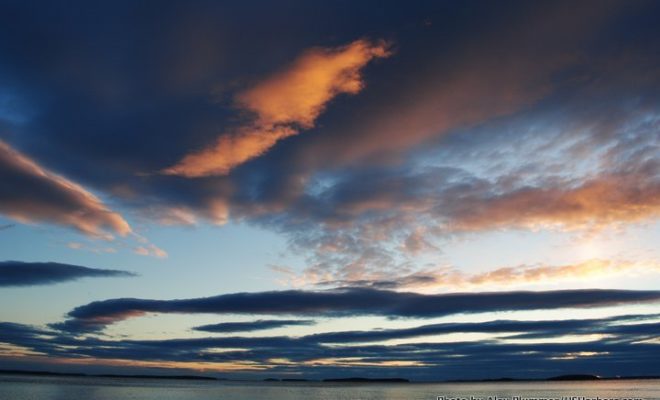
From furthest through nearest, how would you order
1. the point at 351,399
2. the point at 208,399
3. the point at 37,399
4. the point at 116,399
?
1. the point at 351,399
2. the point at 208,399
3. the point at 116,399
4. the point at 37,399

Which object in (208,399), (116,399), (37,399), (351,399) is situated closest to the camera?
(37,399)

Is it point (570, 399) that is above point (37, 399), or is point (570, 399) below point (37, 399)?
below

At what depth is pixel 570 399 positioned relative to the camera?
143 m

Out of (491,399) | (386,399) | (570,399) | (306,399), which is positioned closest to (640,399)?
(570,399)

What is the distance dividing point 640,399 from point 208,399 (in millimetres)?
120729

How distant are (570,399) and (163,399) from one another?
11524 cm

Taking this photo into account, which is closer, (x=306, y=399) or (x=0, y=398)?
(x=0, y=398)

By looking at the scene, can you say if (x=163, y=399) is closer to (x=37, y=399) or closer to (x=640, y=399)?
(x=37, y=399)

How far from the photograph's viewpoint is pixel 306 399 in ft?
493

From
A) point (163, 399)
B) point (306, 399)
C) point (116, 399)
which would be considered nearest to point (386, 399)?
point (306, 399)

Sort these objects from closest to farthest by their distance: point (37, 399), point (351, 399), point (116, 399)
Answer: point (37, 399)
point (116, 399)
point (351, 399)

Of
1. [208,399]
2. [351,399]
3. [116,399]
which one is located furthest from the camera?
[351,399]

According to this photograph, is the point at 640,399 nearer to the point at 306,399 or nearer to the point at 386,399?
the point at 386,399

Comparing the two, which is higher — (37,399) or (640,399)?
(37,399)
